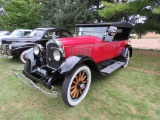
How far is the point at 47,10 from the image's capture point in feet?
44.9

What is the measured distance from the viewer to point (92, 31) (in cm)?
422

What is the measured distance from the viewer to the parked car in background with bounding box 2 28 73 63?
17.6ft

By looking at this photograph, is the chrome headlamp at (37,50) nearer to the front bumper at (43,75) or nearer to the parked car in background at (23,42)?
the front bumper at (43,75)

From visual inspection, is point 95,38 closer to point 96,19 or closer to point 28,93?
point 28,93

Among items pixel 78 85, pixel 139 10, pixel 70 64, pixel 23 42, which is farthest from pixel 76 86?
pixel 139 10

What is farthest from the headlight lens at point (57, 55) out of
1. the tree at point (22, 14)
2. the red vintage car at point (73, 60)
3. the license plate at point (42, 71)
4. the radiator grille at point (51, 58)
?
the tree at point (22, 14)

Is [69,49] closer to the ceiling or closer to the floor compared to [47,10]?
closer to the floor

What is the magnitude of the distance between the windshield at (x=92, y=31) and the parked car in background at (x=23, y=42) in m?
1.60

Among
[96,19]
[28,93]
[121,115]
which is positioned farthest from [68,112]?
[96,19]

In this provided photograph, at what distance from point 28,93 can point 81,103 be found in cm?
123

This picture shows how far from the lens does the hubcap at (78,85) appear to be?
2722mm

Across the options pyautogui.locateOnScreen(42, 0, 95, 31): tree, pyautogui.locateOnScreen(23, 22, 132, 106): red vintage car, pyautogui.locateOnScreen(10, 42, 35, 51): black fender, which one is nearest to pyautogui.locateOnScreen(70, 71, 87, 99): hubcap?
pyautogui.locateOnScreen(23, 22, 132, 106): red vintage car

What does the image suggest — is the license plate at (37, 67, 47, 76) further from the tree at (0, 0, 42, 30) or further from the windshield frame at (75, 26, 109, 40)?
the tree at (0, 0, 42, 30)

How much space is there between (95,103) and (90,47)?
1.34 metres
